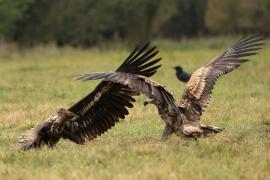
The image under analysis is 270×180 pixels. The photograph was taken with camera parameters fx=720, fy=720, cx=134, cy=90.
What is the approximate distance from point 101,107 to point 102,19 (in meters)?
39.0

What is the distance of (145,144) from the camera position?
28.9ft

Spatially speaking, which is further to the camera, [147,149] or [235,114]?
[235,114]

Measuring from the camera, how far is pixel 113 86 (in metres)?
9.05

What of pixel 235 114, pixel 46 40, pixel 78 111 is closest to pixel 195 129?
pixel 78 111

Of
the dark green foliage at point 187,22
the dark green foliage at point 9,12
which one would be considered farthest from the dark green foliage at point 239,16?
the dark green foliage at point 9,12

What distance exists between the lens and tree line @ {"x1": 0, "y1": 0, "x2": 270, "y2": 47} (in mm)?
46250

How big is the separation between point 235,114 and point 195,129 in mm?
3721

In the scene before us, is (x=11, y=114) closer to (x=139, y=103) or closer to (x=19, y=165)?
(x=139, y=103)

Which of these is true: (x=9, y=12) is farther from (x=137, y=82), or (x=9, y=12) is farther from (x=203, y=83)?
(x=137, y=82)

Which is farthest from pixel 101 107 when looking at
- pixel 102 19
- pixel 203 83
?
pixel 102 19

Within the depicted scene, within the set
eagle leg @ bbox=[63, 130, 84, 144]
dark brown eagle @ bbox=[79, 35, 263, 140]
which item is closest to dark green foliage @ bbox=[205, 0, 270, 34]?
dark brown eagle @ bbox=[79, 35, 263, 140]

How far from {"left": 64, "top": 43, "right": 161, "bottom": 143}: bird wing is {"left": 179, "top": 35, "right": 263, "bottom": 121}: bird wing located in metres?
0.61

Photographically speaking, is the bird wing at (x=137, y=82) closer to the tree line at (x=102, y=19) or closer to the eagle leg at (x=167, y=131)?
the eagle leg at (x=167, y=131)

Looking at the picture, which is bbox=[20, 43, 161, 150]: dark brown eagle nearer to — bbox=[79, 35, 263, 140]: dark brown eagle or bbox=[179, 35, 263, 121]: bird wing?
bbox=[79, 35, 263, 140]: dark brown eagle
